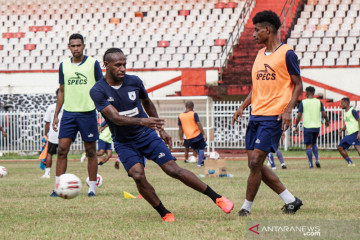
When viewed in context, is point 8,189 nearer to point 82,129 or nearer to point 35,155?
point 82,129

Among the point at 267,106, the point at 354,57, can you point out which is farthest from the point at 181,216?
the point at 354,57

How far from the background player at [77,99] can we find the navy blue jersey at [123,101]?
101 inches

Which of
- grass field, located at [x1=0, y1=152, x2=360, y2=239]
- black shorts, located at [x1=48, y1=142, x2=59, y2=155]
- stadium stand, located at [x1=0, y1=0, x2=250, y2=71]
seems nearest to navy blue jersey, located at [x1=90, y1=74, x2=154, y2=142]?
grass field, located at [x1=0, y1=152, x2=360, y2=239]

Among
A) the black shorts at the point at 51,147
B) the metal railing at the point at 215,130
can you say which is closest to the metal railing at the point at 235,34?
the metal railing at the point at 215,130

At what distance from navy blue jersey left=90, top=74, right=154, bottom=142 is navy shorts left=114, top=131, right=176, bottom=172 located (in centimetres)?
7

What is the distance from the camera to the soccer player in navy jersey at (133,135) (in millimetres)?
7203

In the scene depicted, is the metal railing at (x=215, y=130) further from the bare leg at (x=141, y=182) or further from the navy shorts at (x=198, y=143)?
the bare leg at (x=141, y=182)

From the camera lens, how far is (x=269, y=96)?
7504 mm

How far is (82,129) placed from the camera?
9914 millimetres

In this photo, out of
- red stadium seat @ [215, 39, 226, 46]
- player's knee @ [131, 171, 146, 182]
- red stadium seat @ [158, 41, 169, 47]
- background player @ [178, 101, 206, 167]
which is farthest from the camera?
red stadium seat @ [158, 41, 169, 47]

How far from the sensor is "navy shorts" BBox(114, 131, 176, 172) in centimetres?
730

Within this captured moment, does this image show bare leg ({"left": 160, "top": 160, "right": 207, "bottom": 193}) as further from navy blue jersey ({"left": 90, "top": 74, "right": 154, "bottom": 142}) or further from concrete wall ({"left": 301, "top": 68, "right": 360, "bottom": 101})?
concrete wall ({"left": 301, "top": 68, "right": 360, "bottom": 101})

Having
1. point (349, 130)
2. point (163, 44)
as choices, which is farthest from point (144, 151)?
point (163, 44)

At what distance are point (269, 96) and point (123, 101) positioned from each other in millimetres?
1575
